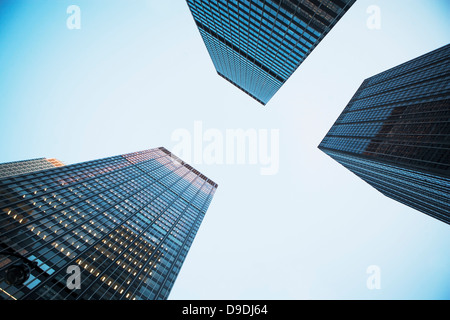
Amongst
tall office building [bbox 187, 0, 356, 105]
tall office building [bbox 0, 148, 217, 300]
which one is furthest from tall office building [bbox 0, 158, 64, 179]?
tall office building [bbox 187, 0, 356, 105]

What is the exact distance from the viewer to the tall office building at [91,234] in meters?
39.3

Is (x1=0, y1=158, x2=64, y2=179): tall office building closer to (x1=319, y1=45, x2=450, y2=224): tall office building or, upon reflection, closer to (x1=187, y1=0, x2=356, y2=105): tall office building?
(x1=187, y1=0, x2=356, y2=105): tall office building

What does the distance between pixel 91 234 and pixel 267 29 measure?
68595mm

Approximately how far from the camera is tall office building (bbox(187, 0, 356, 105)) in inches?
2012

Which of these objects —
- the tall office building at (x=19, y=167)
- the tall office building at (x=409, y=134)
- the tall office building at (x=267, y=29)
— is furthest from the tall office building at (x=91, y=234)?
the tall office building at (x=409, y=134)

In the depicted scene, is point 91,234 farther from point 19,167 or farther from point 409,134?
point 19,167

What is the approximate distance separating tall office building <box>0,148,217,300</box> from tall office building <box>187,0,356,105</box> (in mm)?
63833

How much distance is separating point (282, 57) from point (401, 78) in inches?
2988

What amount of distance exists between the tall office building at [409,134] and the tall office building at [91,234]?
7732 cm

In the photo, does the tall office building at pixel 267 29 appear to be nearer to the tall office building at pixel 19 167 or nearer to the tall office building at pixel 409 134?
the tall office building at pixel 409 134

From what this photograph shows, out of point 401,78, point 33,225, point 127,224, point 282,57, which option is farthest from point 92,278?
point 401,78

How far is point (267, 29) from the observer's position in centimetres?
6297

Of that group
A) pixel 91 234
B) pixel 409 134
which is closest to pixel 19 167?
pixel 91 234

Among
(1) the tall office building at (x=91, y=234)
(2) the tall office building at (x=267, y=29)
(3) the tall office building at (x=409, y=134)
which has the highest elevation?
(2) the tall office building at (x=267, y=29)
